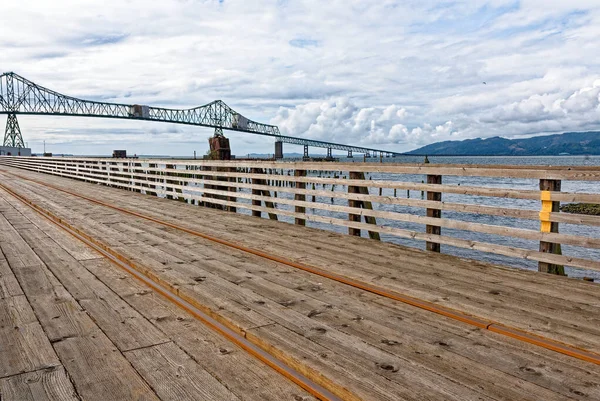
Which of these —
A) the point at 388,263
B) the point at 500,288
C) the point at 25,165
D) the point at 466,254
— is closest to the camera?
the point at 500,288

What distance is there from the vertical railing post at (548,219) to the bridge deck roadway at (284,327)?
36 centimetres

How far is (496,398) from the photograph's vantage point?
2.63 meters

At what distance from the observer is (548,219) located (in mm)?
5418

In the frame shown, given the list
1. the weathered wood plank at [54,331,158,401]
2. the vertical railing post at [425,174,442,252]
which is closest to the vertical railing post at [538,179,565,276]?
the vertical railing post at [425,174,442,252]

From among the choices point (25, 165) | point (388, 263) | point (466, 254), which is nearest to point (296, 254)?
point (388, 263)

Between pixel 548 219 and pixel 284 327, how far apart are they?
3.49m

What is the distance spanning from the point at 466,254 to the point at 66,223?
13.0m

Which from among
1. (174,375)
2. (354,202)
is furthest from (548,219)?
(174,375)

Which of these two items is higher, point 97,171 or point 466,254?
point 97,171

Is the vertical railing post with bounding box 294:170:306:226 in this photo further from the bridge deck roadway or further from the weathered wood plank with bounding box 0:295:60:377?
the weathered wood plank with bounding box 0:295:60:377

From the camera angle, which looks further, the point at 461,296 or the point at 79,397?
the point at 461,296

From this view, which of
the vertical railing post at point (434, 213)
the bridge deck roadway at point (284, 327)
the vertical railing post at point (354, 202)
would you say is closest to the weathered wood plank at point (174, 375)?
the bridge deck roadway at point (284, 327)

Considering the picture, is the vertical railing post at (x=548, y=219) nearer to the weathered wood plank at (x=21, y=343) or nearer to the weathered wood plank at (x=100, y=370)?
the weathered wood plank at (x=100, y=370)

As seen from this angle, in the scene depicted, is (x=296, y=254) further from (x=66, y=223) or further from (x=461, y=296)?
(x=66, y=223)
